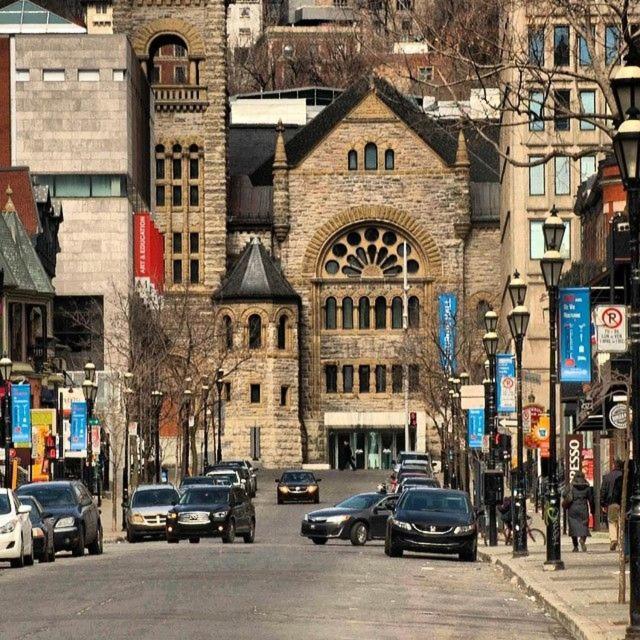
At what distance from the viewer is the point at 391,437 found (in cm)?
12850

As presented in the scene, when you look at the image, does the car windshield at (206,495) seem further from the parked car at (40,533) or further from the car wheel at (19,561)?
the car wheel at (19,561)

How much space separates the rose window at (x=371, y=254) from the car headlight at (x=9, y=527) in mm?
92458

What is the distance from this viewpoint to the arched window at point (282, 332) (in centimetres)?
12494

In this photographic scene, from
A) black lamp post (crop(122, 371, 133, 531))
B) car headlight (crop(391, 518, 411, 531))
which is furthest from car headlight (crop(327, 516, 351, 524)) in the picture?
black lamp post (crop(122, 371, 133, 531))

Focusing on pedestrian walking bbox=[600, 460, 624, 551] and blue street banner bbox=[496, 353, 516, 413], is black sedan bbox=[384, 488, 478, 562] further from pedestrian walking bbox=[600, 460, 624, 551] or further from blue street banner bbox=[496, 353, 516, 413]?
blue street banner bbox=[496, 353, 516, 413]

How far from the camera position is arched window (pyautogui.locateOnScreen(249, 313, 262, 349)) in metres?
124

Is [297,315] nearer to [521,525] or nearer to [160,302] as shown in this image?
[160,302]

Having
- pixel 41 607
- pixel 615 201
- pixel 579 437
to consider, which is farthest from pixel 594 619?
pixel 615 201

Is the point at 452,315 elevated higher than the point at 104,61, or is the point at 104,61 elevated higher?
the point at 104,61

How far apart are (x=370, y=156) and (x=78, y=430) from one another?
64460 millimetres

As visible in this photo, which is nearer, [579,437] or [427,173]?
[579,437]

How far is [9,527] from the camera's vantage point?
36.0 m

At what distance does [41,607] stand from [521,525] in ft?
51.4

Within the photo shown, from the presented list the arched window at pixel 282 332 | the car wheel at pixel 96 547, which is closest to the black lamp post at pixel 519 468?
the car wheel at pixel 96 547
